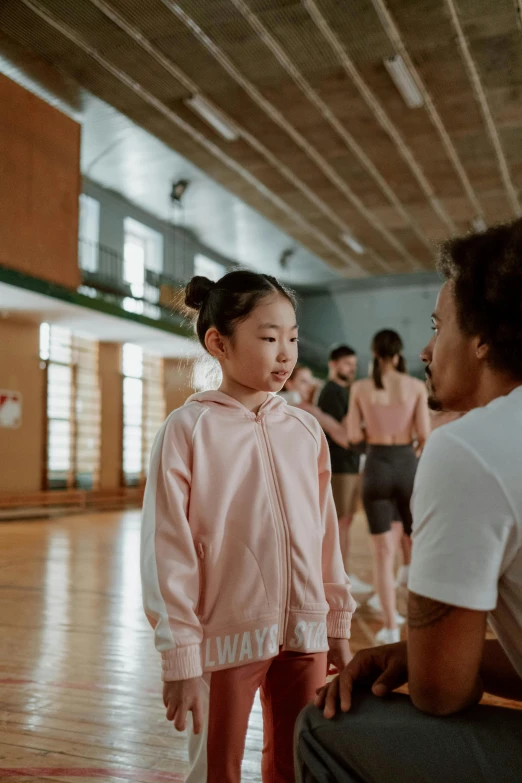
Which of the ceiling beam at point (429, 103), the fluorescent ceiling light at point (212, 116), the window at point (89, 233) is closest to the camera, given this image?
the ceiling beam at point (429, 103)

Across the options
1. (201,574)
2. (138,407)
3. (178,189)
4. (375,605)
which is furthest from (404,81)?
(138,407)

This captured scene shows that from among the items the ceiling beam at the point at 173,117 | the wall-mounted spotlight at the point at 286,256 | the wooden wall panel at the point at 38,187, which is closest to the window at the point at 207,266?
the wall-mounted spotlight at the point at 286,256

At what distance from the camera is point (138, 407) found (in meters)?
16.6

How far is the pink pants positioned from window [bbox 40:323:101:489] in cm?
1276

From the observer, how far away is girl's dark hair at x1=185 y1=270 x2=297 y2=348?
1716mm

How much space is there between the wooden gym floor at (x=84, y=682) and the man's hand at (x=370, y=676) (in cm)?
123

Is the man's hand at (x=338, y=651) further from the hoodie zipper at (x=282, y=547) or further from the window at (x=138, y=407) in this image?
the window at (x=138, y=407)

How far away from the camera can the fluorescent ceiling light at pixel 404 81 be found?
8500mm

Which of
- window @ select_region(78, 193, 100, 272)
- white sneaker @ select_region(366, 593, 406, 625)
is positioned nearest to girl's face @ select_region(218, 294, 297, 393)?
white sneaker @ select_region(366, 593, 406, 625)

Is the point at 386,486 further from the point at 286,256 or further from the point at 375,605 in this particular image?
the point at 286,256

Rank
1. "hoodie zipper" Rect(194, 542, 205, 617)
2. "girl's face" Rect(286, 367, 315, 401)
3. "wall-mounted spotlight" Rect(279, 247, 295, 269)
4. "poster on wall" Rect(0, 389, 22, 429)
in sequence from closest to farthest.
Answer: "hoodie zipper" Rect(194, 542, 205, 617) < "girl's face" Rect(286, 367, 315, 401) < "poster on wall" Rect(0, 389, 22, 429) < "wall-mounted spotlight" Rect(279, 247, 295, 269)

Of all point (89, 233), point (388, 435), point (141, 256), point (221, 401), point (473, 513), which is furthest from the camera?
point (141, 256)

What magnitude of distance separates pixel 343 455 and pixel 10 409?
923 centimetres

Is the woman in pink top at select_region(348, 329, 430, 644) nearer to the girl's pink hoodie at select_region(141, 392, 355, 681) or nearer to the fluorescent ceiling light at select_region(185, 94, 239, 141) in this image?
the girl's pink hoodie at select_region(141, 392, 355, 681)
